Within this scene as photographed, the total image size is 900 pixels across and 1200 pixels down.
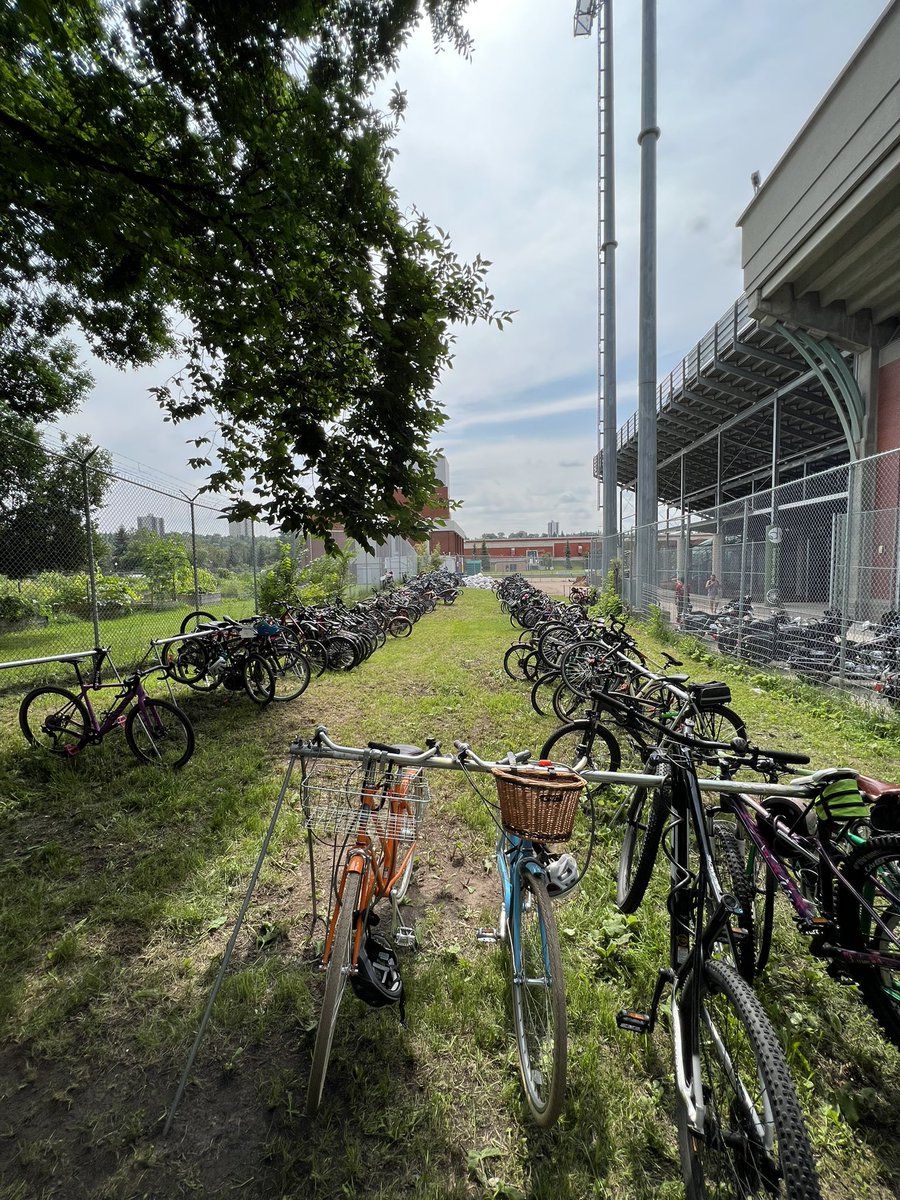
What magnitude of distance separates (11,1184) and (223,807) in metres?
2.26

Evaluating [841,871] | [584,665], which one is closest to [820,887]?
[841,871]

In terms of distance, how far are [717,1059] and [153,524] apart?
9.05 meters

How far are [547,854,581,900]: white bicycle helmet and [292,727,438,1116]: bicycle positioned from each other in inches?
18.7

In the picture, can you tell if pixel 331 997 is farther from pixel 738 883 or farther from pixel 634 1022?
pixel 738 883

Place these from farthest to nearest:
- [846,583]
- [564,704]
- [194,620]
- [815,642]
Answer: [194,620], [815,642], [564,704], [846,583]

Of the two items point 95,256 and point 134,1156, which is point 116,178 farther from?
point 134,1156

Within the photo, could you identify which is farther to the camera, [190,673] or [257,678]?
[190,673]

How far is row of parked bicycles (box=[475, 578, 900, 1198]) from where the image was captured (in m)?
1.17

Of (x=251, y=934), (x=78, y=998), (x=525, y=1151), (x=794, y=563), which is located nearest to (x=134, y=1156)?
(x=78, y=998)

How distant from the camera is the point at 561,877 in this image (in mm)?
1783

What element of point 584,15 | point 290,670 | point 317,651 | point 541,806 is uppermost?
point 584,15

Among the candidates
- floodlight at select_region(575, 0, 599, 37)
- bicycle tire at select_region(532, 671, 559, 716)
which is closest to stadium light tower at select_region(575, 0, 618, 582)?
floodlight at select_region(575, 0, 599, 37)

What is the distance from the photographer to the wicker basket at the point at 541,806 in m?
1.57

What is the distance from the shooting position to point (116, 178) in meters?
3.51
